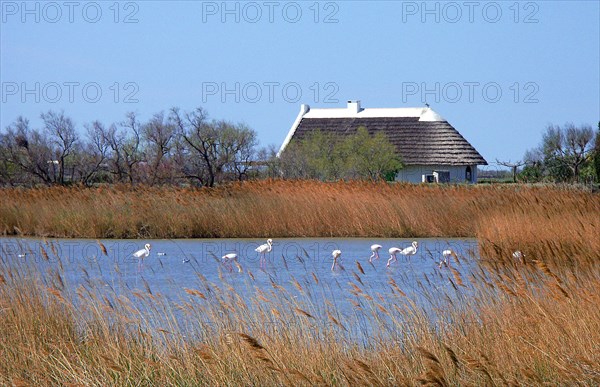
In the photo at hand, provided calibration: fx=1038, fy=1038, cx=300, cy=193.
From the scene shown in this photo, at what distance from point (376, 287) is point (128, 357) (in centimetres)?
658

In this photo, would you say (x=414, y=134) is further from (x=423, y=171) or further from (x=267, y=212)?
(x=267, y=212)

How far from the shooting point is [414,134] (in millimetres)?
51625

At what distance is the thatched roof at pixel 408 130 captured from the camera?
50031 millimetres

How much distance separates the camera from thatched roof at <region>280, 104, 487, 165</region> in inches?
1970

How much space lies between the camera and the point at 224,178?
3506cm

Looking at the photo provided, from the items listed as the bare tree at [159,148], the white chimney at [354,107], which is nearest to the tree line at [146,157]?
the bare tree at [159,148]

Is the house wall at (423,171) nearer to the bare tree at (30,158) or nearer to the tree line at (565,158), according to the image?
the tree line at (565,158)

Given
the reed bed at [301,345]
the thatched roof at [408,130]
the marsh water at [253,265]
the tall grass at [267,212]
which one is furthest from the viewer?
the thatched roof at [408,130]

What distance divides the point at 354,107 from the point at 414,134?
4253 mm

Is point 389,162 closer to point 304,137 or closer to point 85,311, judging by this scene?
point 304,137

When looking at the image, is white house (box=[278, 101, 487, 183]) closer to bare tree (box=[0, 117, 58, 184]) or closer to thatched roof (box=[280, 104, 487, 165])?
thatched roof (box=[280, 104, 487, 165])

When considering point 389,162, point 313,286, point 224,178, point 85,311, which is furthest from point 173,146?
point 85,311

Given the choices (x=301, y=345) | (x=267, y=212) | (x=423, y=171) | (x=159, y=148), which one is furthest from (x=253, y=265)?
(x=423, y=171)

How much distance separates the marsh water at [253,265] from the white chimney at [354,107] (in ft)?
104
